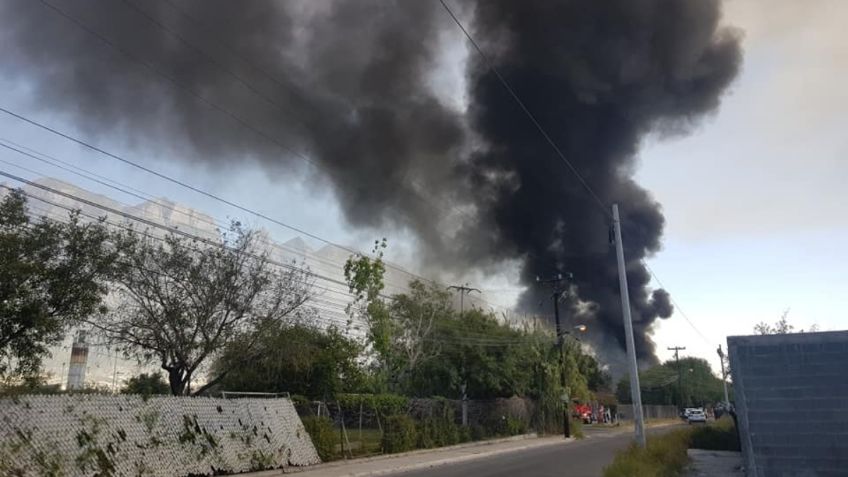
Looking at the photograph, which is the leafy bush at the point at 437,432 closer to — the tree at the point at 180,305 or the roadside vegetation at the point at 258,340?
the roadside vegetation at the point at 258,340

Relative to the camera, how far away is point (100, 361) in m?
29.7

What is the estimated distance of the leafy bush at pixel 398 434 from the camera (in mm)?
24031

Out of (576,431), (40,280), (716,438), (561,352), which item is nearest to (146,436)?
(40,280)

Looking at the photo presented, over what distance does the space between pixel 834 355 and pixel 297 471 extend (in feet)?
48.0

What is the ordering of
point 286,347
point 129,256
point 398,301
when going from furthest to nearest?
point 398,301, point 286,347, point 129,256

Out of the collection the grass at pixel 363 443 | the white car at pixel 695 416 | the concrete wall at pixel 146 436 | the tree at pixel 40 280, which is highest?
the tree at pixel 40 280

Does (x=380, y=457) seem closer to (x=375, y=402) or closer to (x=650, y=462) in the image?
(x=375, y=402)

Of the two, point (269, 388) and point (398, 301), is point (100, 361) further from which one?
point (398, 301)

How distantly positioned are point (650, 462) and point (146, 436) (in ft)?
40.6

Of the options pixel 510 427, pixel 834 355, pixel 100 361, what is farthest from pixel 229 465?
pixel 510 427

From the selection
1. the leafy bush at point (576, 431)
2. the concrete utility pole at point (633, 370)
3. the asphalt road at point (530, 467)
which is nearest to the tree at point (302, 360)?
the asphalt road at point (530, 467)

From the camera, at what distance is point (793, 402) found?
33.2 ft

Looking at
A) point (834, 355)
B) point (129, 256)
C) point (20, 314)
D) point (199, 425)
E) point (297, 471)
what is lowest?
point (297, 471)

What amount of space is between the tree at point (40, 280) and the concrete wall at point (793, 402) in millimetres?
14842
